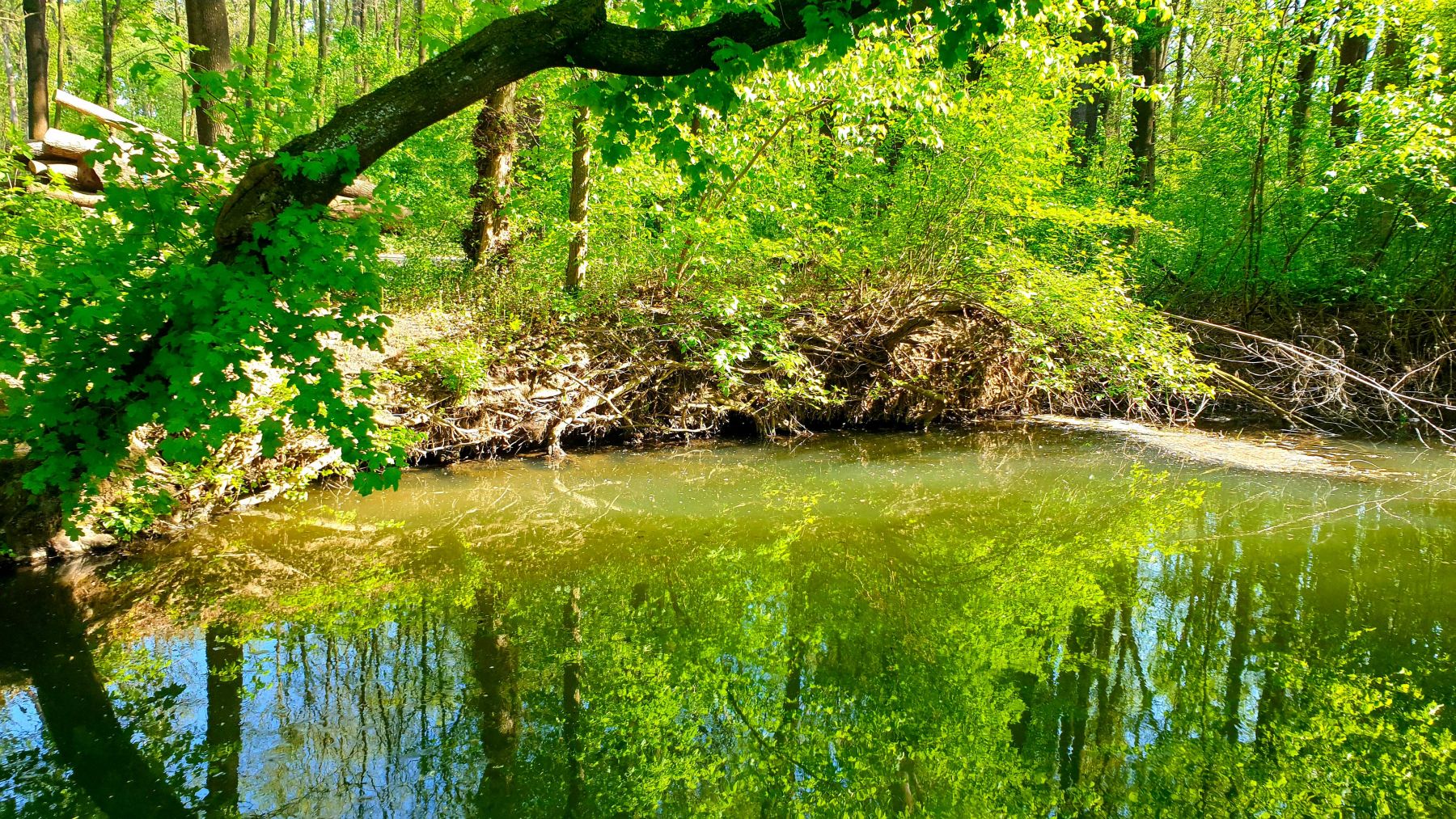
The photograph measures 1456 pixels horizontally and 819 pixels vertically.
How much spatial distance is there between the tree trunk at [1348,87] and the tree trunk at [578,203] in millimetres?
9561

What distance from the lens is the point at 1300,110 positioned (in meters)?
11.9

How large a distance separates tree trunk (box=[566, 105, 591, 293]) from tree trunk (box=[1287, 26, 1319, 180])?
33.2 ft

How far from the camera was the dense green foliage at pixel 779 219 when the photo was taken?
389cm

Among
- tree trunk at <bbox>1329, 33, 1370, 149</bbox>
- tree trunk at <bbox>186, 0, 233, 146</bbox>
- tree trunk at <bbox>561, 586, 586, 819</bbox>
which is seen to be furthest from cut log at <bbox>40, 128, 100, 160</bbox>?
tree trunk at <bbox>1329, 33, 1370, 149</bbox>

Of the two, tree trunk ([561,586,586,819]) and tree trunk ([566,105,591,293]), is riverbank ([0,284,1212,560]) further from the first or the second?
tree trunk ([561,586,586,819])

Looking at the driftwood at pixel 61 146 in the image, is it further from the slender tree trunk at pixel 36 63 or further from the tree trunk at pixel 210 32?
the slender tree trunk at pixel 36 63

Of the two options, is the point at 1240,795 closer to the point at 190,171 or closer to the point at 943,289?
the point at 190,171

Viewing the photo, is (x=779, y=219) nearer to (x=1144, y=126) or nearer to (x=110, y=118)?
(x=110, y=118)

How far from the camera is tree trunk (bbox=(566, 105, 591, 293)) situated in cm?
917

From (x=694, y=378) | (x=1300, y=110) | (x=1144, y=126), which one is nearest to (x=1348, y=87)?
(x=1300, y=110)

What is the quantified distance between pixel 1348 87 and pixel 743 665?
43.2ft

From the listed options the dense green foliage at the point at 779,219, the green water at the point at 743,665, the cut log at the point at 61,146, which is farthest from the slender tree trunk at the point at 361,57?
the green water at the point at 743,665

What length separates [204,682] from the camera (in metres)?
3.64

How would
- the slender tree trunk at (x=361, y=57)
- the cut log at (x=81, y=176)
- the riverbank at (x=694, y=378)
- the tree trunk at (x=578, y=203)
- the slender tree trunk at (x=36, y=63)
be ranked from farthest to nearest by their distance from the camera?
1. the slender tree trunk at (x=36, y=63)
2. the slender tree trunk at (x=361, y=57)
3. the cut log at (x=81, y=176)
4. the tree trunk at (x=578, y=203)
5. the riverbank at (x=694, y=378)
